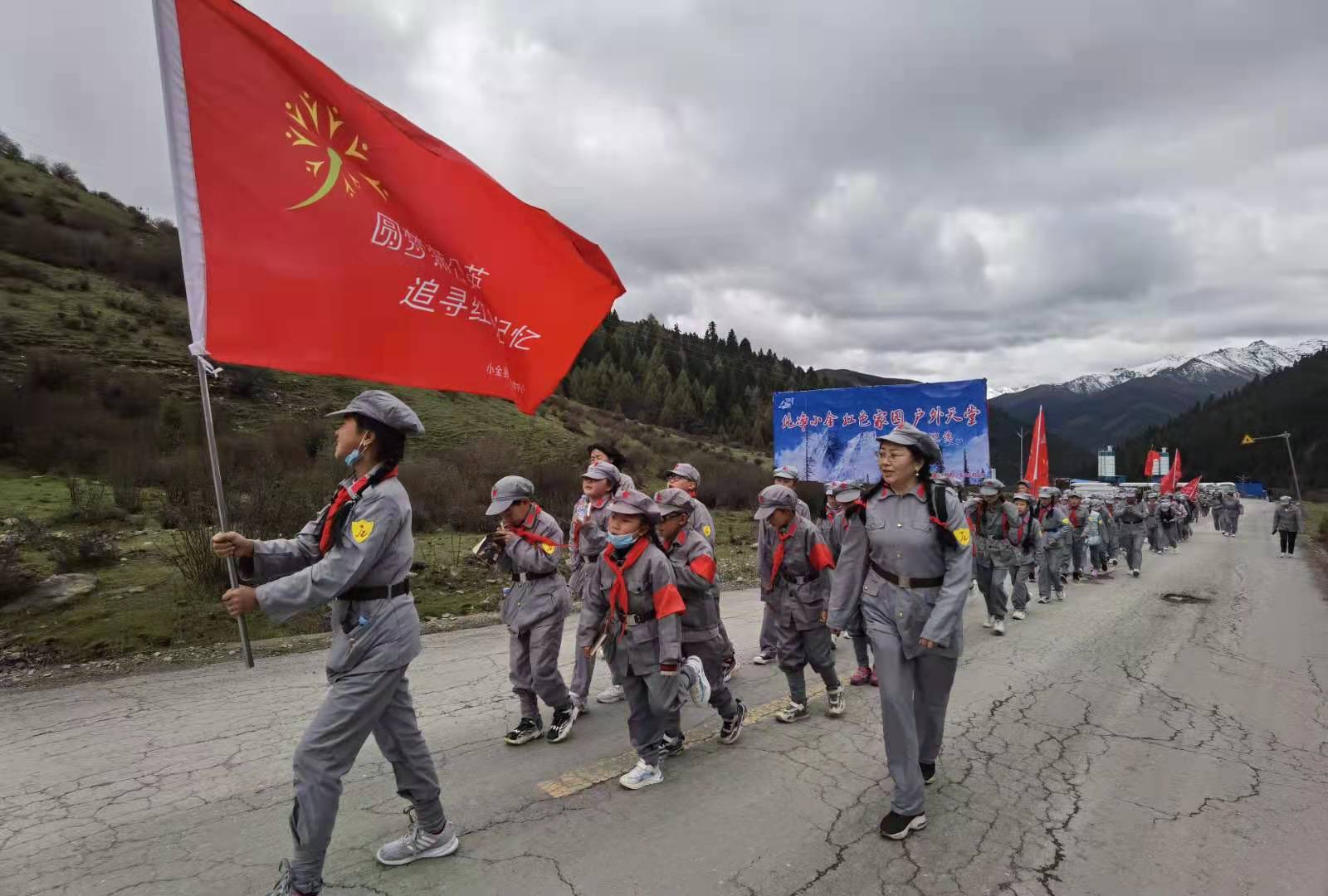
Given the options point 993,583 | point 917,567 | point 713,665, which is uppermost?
point 917,567

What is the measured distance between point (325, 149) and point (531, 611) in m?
3.34

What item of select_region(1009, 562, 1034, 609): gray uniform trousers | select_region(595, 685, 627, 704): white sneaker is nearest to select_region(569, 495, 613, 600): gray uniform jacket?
select_region(595, 685, 627, 704): white sneaker

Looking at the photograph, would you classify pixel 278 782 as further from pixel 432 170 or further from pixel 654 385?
pixel 654 385

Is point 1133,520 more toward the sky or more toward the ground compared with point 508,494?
more toward the ground

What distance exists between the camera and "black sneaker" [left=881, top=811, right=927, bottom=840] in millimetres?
3744

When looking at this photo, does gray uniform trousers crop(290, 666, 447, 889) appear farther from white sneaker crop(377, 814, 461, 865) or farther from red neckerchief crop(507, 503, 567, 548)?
red neckerchief crop(507, 503, 567, 548)

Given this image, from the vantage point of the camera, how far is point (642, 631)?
4.37 metres

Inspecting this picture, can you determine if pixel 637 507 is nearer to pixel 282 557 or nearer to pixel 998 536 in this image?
pixel 282 557

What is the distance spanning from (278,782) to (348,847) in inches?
42.6

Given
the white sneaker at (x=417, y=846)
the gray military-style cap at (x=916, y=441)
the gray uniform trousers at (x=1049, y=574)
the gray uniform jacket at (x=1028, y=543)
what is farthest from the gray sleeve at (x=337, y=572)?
the gray uniform trousers at (x=1049, y=574)

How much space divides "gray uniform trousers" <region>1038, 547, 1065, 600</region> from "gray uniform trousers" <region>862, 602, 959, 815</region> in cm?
922

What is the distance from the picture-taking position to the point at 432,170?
4727 millimetres

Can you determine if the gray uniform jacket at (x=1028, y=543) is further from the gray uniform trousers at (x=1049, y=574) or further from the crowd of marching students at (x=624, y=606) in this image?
the crowd of marching students at (x=624, y=606)

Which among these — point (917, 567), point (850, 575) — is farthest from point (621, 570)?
point (917, 567)
